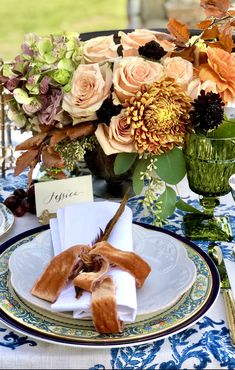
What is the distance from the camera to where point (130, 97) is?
3.75ft

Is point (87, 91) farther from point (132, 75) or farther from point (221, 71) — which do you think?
point (221, 71)

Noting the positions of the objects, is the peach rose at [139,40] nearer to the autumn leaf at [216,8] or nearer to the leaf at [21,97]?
the autumn leaf at [216,8]

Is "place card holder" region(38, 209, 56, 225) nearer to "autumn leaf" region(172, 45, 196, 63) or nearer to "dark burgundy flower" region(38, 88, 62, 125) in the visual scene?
"dark burgundy flower" region(38, 88, 62, 125)

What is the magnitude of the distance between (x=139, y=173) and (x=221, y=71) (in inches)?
8.8

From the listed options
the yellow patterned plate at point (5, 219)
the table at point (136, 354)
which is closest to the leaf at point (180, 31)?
the yellow patterned plate at point (5, 219)

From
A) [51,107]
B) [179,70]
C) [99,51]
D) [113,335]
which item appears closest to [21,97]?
[51,107]

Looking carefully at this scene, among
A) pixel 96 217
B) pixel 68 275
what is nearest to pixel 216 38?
pixel 96 217

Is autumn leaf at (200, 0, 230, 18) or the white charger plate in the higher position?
autumn leaf at (200, 0, 230, 18)

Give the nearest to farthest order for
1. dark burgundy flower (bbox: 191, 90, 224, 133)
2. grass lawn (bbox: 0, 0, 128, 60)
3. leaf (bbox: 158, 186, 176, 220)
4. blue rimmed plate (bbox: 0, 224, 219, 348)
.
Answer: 1. blue rimmed plate (bbox: 0, 224, 219, 348)
2. dark burgundy flower (bbox: 191, 90, 224, 133)
3. leaf (bbox: 158, 186, 176, 220)
4. grass lawn (bbox: 0, 0, 128, 60)

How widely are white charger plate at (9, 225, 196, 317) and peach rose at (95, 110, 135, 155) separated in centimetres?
13

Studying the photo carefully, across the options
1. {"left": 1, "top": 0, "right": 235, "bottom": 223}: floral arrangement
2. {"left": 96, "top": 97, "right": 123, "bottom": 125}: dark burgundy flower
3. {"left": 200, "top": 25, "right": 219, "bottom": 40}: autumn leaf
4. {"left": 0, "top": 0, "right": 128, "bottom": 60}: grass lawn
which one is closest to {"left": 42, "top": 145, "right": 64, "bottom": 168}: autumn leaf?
{"left": 1, "top": 0, "right": 235, "bottom": 223}: floral arrangement

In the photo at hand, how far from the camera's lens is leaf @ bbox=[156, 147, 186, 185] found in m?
1.18

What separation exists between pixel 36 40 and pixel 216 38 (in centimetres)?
33

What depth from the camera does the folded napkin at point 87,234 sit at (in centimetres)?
90
